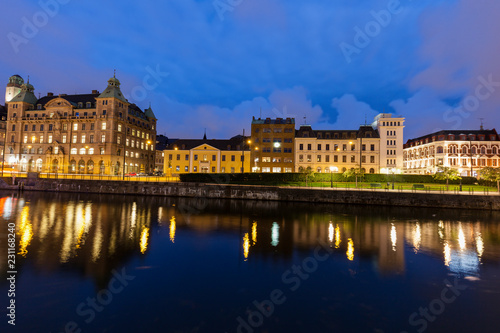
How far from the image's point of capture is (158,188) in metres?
44.9

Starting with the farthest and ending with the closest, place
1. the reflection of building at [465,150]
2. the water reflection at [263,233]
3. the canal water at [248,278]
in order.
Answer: the reflection of building at [465,150], the water reflection at [263,233], the canal water at [248,278]

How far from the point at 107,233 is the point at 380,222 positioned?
25.7 metres

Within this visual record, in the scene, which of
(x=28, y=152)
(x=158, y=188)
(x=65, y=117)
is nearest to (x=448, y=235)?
(x=158, y=188)

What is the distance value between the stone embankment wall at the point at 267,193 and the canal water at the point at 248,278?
43.1 ft

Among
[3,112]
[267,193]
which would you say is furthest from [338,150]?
[3,112]

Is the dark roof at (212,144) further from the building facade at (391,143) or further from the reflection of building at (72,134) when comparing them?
the building facade at (391,143)

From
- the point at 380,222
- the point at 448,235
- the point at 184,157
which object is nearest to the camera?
the point at 448,235

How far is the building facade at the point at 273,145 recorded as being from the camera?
67.9 metres

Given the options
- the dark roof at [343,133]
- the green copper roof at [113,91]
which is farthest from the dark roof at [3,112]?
the dark roof at [343,133]

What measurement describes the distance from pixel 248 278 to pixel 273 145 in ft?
192

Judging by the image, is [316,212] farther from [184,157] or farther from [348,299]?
[184,157]

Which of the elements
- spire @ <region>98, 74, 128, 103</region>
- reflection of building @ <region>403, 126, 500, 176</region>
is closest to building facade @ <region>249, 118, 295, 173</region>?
spire @ <region>98, 74, 128, 103</region>

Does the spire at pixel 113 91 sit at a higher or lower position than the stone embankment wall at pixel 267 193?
higher

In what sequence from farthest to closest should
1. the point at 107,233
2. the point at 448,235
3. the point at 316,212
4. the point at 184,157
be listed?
the point at 184,157, the point at 316,212, the point at 448,235, the point at 107,233
